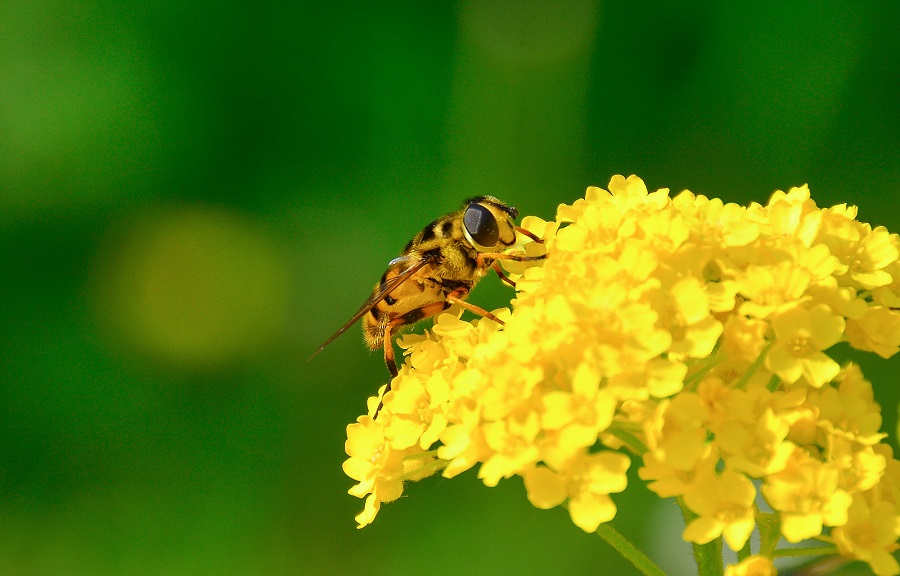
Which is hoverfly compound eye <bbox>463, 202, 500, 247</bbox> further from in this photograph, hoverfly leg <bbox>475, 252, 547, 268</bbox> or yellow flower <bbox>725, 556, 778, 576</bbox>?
yellow flower <bbox>725, 556, 778, 576</bbox>

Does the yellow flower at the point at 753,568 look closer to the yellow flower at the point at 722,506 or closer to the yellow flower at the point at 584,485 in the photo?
the yellow flower at the point at 722,506

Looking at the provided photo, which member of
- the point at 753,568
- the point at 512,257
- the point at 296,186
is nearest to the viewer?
the point at 753,568

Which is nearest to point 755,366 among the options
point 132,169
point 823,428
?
point 823,428

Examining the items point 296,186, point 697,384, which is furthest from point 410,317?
point 296,186

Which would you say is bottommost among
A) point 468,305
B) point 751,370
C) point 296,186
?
point 296,186

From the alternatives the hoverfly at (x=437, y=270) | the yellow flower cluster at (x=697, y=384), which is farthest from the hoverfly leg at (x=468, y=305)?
the yellow flower cluster at (x=697, y=384)

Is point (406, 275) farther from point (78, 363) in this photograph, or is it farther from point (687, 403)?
point (78, 363)

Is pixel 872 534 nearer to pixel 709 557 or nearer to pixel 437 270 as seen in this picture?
pixel 709 557
